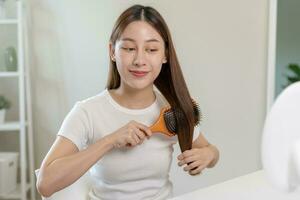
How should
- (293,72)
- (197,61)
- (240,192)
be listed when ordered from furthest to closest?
(197,61), (293,72), (240,192)

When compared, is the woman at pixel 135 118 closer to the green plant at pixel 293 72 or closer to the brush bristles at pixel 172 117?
the brush bristles at pixel 172 117

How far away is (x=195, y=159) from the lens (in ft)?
3.24

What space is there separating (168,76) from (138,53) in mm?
148

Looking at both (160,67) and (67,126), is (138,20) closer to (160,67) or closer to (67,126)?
(160,67)

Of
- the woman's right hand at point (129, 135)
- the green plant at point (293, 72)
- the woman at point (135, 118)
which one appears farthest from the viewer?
the green plant at point (293, 72)

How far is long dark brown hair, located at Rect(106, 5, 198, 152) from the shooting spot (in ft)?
3.28

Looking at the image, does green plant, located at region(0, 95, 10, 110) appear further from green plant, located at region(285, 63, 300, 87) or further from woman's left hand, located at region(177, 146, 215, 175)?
green plant, located at region(285, 63, 300, 87)

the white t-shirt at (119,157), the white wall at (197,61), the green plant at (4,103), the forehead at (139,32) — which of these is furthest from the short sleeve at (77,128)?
the green plant at (4,103)

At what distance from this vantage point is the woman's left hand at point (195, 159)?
3.17ft

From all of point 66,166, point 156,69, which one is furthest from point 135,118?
point 66,166

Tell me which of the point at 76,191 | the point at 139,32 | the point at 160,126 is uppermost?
the point at 139,32

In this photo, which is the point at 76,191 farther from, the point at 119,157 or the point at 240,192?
the point at 240,192

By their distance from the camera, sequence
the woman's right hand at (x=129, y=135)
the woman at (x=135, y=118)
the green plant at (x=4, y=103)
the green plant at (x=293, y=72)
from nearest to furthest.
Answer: the woman's right hand at (x=129, y=135), the woman at (x=135, y=118), the green plant at (x=293, y=72), the green plant at (x=4, y=103)

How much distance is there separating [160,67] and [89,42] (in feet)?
3.32
